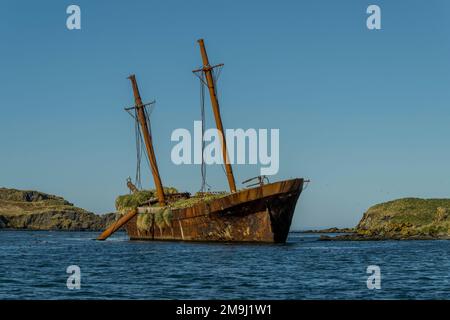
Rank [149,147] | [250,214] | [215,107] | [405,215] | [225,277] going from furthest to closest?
[405,215] → [149,147] → [215,107] → [250,214] → [225,277]

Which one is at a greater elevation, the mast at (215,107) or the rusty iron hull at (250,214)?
the mast at (215,107)

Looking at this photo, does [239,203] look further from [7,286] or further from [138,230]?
[7,286]

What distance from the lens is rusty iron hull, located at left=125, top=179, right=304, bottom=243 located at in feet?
163

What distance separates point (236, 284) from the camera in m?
27.3

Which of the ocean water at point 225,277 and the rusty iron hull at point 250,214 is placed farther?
the rusty iron hull at point 250,214

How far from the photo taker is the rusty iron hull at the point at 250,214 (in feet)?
163

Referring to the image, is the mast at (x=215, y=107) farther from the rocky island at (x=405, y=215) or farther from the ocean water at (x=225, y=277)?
the rocky island at (x=405, y=215)

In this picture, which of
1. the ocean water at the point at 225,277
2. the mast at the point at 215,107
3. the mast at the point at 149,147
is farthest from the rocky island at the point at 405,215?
the ocean water at the point at 225,277

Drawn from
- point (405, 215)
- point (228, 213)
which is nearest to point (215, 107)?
point (228, 213)

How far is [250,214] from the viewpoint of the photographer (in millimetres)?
50594

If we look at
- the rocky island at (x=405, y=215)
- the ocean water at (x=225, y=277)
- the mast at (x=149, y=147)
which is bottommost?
the ocean water at (x=225, y=277)

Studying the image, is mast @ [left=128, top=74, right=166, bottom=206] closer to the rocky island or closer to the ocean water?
the ocean water

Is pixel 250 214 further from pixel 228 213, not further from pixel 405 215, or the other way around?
pixel 405 215
